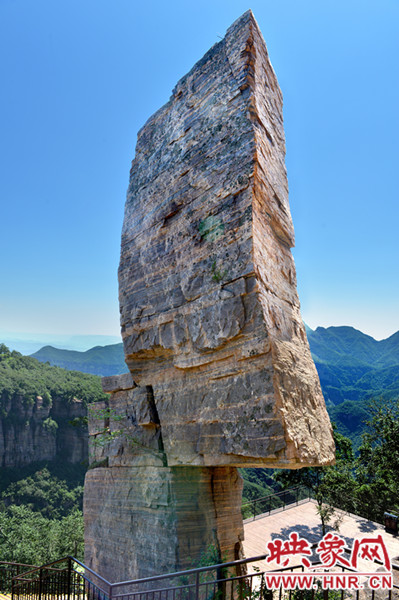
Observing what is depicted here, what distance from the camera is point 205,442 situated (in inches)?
202

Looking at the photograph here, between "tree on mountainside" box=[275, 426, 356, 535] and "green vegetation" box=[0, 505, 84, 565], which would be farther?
"green vegetation" box=[0, 505, 84, 565]

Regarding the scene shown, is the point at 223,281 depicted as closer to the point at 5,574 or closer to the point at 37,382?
the point at 5,574

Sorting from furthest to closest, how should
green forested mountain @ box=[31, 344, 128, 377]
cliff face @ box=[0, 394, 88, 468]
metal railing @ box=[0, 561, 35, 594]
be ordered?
green forested mountain @ box=[31, 344, 128, 377], cliff face @ box=[0, 394, 88, 468], metal railing @ box=[0, 561, 35, 594]

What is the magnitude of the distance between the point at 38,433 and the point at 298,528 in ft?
181

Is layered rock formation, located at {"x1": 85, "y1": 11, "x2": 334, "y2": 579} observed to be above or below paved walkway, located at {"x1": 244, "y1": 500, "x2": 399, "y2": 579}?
above

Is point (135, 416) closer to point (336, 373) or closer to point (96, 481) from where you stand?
point (96, 481)

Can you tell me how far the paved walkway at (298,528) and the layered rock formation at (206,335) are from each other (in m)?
5.91

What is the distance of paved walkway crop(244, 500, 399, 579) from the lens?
1123cm

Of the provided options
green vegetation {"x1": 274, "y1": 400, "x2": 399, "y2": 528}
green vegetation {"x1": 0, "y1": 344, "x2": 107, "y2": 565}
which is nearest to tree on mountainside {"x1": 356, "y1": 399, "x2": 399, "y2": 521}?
green vegetation {"x1": 274, "y1": 400, "x2": 399, "y2": 528}

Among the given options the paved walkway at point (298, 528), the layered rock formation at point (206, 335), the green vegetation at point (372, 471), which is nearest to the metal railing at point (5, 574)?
the layered rock formation at point (206, 335)

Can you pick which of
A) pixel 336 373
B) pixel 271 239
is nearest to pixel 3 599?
pixel 271 239

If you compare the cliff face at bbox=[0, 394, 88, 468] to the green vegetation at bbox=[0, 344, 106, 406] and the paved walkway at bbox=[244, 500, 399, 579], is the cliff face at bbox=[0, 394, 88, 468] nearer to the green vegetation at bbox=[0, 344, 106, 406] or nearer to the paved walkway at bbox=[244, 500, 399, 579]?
the green vegetation at bbox=[0, 344, 106, 406]

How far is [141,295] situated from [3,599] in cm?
837

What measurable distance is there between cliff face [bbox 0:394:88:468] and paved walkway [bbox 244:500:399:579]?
47065 millimetres
